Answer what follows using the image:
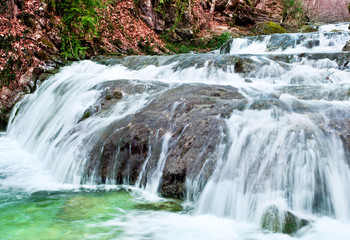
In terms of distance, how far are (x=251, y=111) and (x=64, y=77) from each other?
6.09 m

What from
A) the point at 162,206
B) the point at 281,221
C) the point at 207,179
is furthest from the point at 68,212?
the point at 281,221

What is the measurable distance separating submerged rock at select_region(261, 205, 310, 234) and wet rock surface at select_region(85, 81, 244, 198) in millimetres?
822

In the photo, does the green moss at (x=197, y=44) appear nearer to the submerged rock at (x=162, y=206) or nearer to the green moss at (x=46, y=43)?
the green moss at (x=46, y=43)

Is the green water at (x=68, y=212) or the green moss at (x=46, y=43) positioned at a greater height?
the green moss at (x=46, y=43)

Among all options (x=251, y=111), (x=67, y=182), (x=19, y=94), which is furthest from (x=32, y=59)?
(x=251, y=111)

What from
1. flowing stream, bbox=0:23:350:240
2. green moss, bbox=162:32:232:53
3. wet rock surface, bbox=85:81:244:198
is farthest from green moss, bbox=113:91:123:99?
green moss, bbox=162:32:232:53

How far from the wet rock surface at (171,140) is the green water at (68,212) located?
38 cm

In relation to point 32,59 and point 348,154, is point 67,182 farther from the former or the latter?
point 32,59

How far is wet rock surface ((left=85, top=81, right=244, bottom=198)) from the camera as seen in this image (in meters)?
3.67

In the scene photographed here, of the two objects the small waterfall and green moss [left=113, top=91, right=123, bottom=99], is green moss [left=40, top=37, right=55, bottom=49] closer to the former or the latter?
green moss [left=113, top=91, right=123, bottom=99]

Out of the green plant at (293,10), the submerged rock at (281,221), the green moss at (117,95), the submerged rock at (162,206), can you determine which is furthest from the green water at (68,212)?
the green plant at (293,10)

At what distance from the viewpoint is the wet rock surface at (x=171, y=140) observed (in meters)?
3.67

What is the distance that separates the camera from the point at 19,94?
27.4 ft

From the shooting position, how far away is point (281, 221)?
274 centimetres
